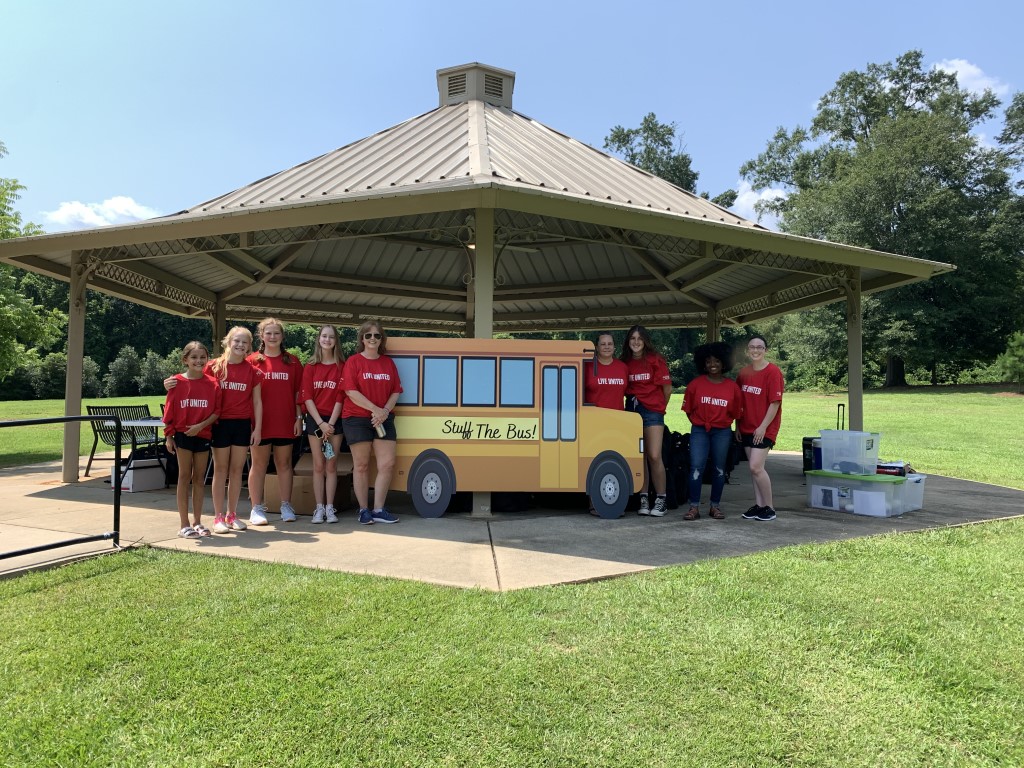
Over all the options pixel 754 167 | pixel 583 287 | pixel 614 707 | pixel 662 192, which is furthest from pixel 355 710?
pixel 754 167

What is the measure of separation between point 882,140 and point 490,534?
2205 inches

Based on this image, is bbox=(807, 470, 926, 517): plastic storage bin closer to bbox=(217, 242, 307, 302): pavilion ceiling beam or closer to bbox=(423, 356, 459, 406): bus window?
bbox=(423, 356, 459, 406): bus window

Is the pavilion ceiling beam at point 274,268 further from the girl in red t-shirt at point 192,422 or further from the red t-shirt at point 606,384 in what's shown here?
the red t-shirt at point 606,384

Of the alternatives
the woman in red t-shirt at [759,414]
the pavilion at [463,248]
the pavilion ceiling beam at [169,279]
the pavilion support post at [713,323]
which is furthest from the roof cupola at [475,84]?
the woman in red t-shirt at [759,414]

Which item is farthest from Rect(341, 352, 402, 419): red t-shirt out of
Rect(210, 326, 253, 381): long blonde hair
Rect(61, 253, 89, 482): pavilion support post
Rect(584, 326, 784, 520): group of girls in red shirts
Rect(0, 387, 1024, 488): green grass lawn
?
Rect(0, 387, 1024, 488): green grass lawn

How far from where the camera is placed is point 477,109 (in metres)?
13.1

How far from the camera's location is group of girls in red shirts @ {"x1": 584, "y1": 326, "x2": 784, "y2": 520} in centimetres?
767

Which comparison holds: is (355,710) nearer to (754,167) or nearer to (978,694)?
(978,694)

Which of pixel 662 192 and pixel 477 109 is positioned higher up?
pixel 477 109

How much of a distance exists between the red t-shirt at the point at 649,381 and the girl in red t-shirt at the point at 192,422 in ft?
16.2

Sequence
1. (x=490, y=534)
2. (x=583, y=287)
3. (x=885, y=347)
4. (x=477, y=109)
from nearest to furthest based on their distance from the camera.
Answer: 1. (x=490, y=534)
2. (x=477, y=109)
3. (x=583, y=287)
4. (x=885, y=347)

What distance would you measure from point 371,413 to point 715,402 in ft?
13.7

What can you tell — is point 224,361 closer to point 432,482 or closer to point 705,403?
point 432,482

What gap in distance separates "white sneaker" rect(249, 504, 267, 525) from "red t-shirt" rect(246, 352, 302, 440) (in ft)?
2.72
